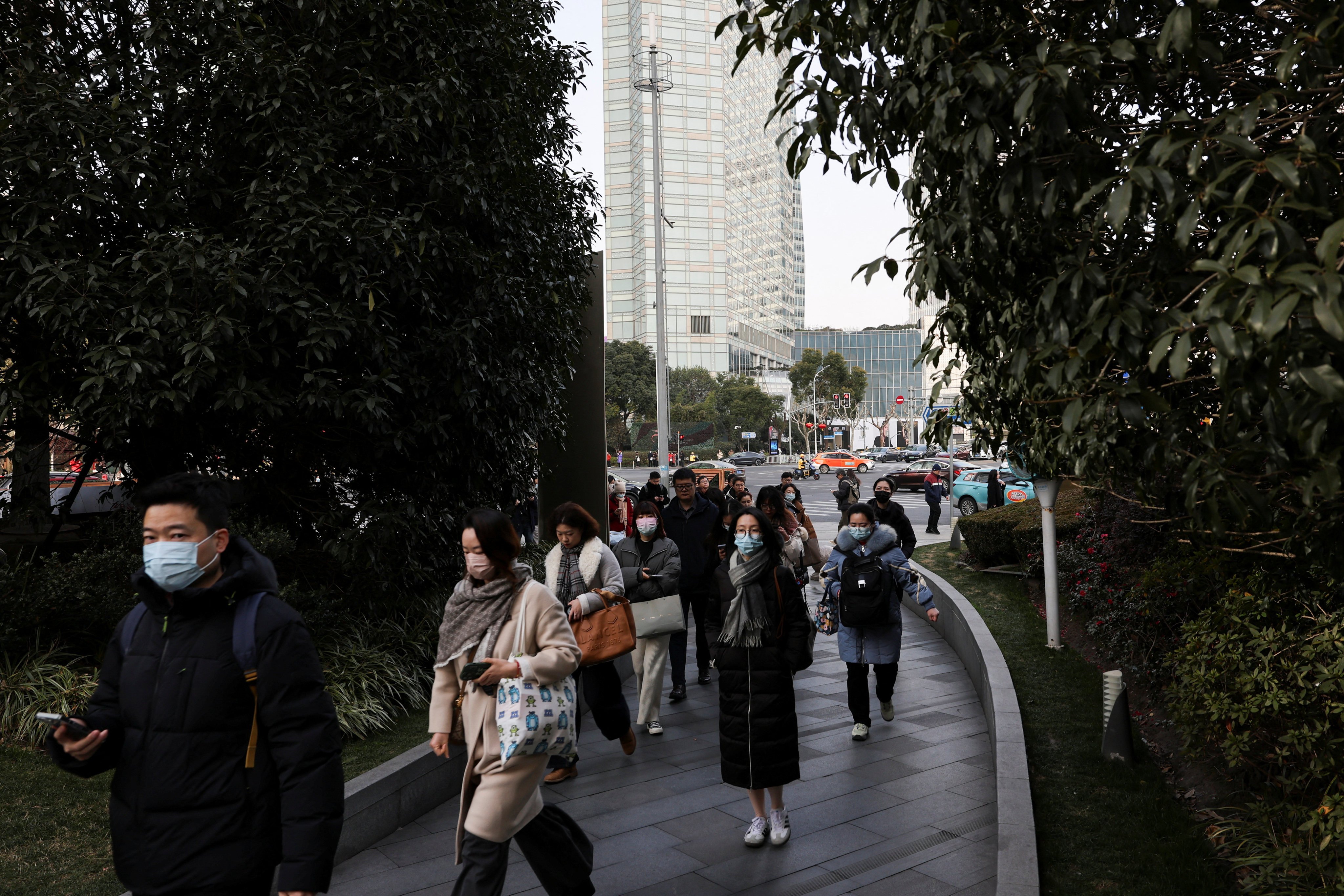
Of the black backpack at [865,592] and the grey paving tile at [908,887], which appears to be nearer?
the grey paving tile at [908,887]

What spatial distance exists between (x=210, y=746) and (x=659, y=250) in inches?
1044

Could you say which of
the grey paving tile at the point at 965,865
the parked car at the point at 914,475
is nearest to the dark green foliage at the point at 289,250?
the grey paving tile at the point at 965,865

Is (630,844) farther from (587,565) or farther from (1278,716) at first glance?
(1278,716)

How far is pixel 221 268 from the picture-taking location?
6.88 metres

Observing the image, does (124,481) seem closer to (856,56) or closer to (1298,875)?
(856,56)

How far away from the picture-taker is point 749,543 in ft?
18.3

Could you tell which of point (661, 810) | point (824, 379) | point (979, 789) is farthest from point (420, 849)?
point (824, 379)

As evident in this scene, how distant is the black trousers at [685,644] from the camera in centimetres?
880

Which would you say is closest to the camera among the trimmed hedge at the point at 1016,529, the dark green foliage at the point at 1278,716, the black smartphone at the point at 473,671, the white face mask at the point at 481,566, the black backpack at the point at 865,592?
the black smartphone at the point at 473,671

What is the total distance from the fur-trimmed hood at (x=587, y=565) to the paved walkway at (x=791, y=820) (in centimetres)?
131

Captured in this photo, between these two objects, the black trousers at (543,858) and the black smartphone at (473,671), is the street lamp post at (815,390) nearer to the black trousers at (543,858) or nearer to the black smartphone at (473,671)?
the black trousers at (543,858)

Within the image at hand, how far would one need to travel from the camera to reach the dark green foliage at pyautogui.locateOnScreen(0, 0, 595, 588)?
6.84m

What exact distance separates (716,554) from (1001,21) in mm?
5668

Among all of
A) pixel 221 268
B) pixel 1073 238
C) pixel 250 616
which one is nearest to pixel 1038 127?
pixel 1073 238
